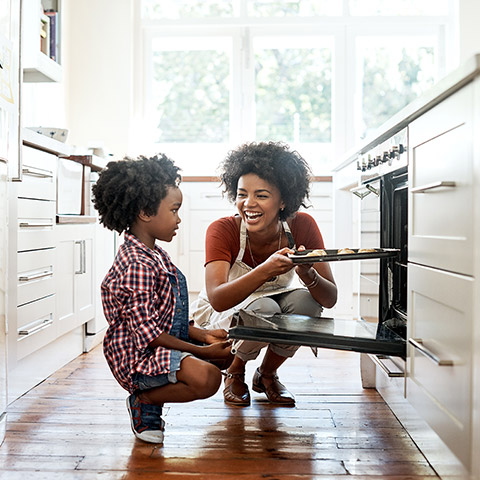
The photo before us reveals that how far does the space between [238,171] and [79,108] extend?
2.84 metres

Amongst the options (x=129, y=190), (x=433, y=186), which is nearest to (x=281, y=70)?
(x=129, y=190)

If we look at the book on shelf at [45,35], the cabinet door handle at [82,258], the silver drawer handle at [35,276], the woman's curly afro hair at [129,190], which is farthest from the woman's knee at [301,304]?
the book on shelf at [45,35]

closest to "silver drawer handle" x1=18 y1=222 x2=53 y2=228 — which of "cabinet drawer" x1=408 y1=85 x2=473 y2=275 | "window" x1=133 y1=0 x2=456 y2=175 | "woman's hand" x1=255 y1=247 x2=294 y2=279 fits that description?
"woman's hand" x1=255 y1=247 x2=294 y2=279

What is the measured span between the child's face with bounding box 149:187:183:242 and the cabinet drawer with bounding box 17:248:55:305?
2.12ft

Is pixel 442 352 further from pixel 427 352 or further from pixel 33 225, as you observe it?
pixel 33 225

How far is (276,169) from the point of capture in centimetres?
197

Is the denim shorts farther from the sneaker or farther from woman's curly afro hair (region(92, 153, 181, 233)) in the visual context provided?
woman's curly afro hair (region(92, 153, 181, 233))

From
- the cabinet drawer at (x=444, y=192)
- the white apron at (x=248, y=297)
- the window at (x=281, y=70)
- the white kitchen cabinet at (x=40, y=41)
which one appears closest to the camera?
the cabinet drawer at (x=444, y=192)

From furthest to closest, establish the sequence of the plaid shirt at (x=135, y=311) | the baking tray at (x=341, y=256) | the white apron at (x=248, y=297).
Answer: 1. the white apron at (x=248, y=297)
2. the plaid shirt at (x=135, y=311)
3. the baking tray at (x=341, y=256)

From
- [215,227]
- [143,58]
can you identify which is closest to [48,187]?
[215,227]

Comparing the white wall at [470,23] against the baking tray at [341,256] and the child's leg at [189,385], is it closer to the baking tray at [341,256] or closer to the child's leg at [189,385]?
the baking tray at [341,256]

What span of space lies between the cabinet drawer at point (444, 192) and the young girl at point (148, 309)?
66 cm

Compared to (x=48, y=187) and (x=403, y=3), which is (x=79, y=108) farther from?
(x=403, y=3)

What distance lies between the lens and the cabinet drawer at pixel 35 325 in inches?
83.6
